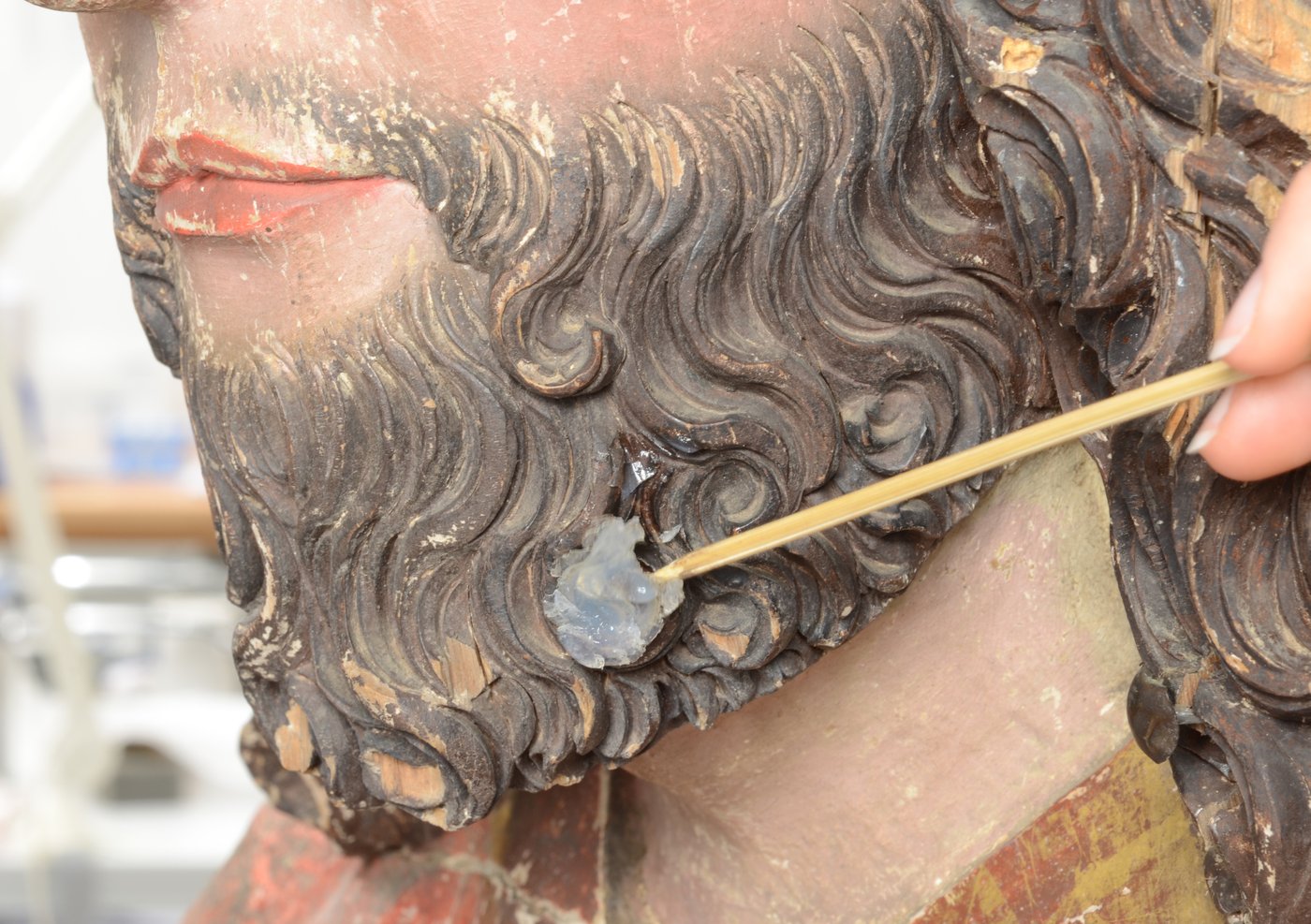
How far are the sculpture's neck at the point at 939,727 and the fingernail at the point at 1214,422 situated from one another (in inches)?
8.2

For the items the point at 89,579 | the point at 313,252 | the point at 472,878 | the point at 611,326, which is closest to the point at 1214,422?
the point at 611,326

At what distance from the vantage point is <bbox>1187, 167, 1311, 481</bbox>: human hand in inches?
25.3

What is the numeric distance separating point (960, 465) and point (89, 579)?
95.4 inches

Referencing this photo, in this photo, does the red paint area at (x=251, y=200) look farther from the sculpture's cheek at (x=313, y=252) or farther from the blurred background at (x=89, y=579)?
the blurred background at (x=89, y=579)

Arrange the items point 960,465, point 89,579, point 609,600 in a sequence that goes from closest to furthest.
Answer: point 960,465, point 609,600, point 89,579

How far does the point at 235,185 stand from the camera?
0.86 m

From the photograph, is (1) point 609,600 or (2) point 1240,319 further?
(1) point 609,600

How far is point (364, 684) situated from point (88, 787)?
147cm

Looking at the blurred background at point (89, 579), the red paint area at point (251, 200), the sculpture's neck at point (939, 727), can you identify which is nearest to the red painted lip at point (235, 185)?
the red paint area at point (251, 200)

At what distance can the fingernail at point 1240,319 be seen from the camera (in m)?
0.65

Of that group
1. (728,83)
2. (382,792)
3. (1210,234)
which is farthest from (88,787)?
(1210,234)

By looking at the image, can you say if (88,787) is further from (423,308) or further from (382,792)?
(423,308)

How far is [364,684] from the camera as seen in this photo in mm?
907

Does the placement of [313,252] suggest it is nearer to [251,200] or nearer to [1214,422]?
[251,200]
